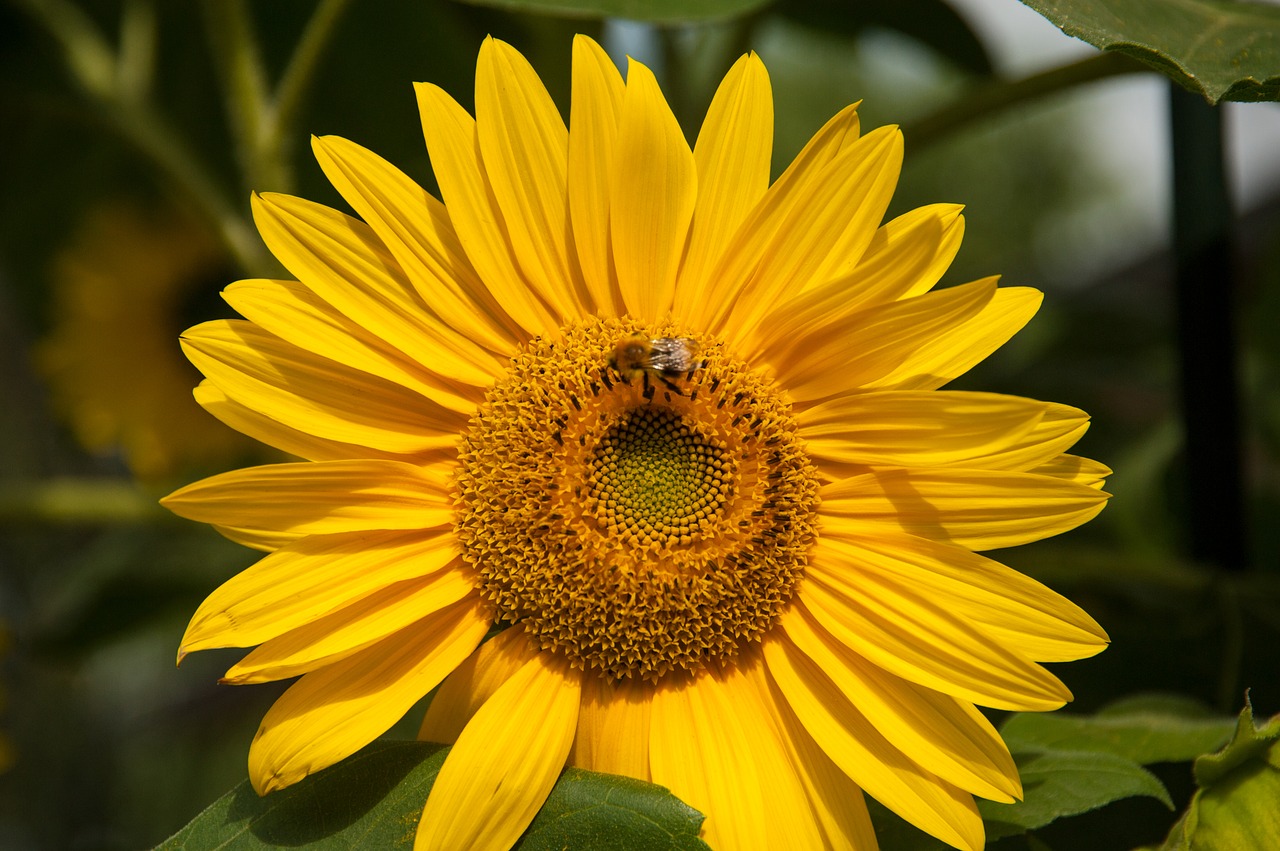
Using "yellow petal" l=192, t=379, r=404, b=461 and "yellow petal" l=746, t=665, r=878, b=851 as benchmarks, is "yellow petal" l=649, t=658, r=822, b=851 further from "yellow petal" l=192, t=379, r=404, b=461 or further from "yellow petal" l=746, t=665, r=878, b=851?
"yellow petal" l=192, t=379, r=404, b=461

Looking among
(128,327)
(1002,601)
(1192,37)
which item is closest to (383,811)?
(1002,601)

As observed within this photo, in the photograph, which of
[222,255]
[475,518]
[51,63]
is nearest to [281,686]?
[222,255]

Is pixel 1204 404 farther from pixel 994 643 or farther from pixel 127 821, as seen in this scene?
pixel 127 821

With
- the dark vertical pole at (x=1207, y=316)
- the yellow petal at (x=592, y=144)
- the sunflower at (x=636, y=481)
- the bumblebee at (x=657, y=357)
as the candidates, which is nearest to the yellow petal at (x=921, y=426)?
the sunflower at (x=636, y=481)

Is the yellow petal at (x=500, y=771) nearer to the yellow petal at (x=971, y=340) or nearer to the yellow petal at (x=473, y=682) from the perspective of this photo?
the yellow petal at (x=473, y=682)

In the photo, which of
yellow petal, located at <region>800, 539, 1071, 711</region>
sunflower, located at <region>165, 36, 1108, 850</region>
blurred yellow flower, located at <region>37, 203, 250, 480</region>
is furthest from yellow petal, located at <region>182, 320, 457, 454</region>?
blurred yellow flower, located at <region>37, 203, 250, 480</region>
